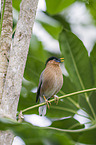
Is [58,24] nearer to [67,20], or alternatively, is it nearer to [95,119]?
[67,20]

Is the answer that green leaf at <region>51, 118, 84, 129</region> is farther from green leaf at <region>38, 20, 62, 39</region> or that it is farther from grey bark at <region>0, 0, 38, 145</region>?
green leaf at <region>38, 20, 62, 39</region>

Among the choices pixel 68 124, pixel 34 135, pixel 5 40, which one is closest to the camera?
pixel 34 135

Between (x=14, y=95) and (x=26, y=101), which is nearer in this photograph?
(x=14, y=95)

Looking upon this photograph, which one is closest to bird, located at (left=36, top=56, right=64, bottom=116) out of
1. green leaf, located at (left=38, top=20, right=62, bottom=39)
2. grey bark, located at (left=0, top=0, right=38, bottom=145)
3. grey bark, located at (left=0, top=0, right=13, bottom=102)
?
green leaf, located at (left=38, top=20, right=62, bottom=39)

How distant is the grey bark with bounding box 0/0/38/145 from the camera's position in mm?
1012

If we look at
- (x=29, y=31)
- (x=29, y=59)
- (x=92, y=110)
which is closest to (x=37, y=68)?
(x=29, y=59)

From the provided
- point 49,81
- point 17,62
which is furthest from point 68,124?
point 49,81

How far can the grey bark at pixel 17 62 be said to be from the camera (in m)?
1.01

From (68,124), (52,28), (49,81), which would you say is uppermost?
(52,28)

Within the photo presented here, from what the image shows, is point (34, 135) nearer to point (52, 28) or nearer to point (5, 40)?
point (5, 40)

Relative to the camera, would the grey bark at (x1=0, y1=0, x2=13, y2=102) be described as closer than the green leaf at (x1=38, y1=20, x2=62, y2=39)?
Yes

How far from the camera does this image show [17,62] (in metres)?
1.13

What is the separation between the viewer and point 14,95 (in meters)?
1.05

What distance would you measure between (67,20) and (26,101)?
44.4 inches
